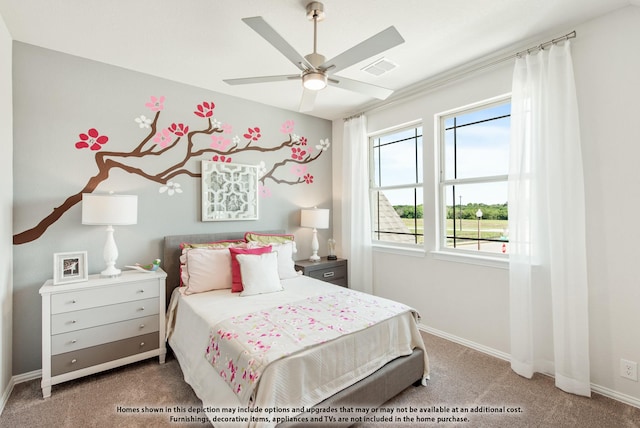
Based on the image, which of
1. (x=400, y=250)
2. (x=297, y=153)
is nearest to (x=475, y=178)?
(x=400, y=250)

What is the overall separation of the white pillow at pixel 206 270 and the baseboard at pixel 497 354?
85.6 inches

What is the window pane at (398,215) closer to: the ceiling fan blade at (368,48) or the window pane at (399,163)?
the window pane at (399,163)

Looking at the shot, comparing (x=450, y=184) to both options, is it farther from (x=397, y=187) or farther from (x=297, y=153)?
(x=297, y=153)

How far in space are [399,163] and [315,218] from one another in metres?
1.24

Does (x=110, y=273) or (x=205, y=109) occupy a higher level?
(x=205, y=109)

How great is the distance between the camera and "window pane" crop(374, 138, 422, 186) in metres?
3.47

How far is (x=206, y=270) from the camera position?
264 cm

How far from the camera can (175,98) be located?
301 centimetres

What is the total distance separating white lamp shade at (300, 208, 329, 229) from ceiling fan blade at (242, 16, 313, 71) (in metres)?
2.10

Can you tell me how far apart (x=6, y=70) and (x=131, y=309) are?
77.2 inches

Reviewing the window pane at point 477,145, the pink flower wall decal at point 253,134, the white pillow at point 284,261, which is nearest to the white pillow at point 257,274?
the white pillow at point 284,261

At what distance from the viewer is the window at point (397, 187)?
11.4ft

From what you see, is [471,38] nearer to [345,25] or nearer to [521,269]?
[345,25]

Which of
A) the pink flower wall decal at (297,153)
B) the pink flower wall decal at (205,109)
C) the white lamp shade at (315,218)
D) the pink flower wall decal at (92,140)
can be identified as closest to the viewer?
the pink flower wall decal at (92,140)
